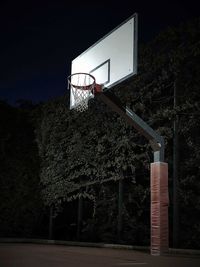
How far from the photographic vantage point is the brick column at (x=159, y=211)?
8109 millimetres

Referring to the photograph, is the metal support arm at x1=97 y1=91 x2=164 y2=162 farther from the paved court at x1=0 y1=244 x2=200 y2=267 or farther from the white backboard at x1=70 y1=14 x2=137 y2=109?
the paved court at x1=0 y1=244 x2=200 y2=267

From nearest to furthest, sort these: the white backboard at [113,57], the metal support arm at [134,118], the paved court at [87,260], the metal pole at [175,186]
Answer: the paved court at [87,260]
the white backboard at [113,57]
the metal support arm at [134,118]
the metal pole at [175,186]

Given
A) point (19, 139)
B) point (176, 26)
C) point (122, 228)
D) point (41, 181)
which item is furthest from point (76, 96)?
point (19, 139)

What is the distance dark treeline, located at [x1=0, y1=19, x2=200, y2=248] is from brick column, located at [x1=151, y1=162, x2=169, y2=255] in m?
1.26

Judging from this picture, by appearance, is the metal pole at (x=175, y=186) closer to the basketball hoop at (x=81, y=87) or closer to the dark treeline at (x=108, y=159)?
the dark treeline at (x=108, y=159)

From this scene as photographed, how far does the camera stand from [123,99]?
10938mm

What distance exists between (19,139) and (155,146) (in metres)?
7.99

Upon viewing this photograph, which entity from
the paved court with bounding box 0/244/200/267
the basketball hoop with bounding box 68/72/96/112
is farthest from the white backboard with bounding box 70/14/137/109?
the paved court with bounding box 0/244/200/267

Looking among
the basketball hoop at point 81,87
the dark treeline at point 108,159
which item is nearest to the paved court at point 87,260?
the dark treeline at point 108,159

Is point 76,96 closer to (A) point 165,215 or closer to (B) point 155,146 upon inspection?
(B) point 155,146

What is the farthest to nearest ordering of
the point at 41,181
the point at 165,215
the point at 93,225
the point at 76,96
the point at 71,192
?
the point at 41,181 → the point at 71,192 → the point at 93,225 → the point at 76,96 → the point at 165,215

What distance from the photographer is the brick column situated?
8109 mm

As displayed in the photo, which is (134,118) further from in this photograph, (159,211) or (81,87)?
(159,211)

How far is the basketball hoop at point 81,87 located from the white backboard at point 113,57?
0.41 feet
